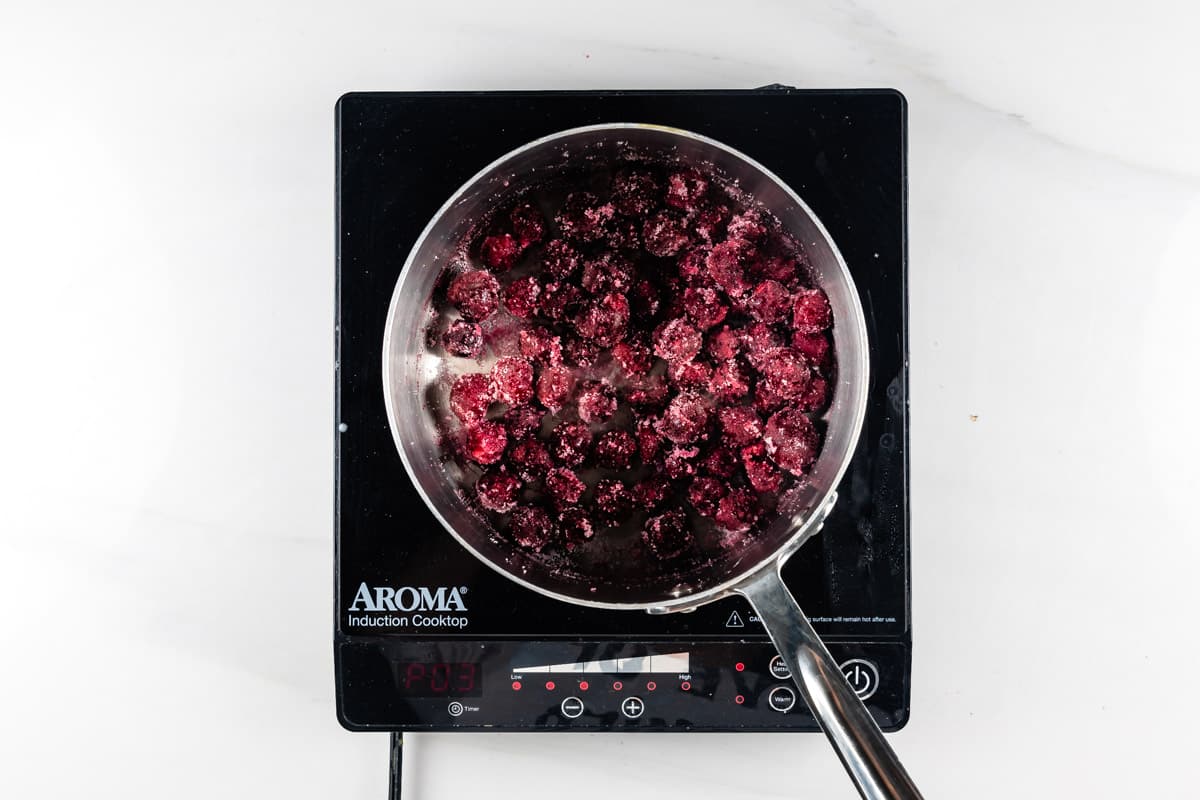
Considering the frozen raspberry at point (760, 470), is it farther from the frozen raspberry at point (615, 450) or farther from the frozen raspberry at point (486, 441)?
the frozen raspberry at point (486, 441)

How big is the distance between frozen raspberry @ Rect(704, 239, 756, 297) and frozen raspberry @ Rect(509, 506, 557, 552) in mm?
258

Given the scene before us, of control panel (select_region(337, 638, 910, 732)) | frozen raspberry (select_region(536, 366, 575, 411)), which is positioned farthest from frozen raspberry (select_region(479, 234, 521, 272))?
control panel (select_region(337, 638, 910, 732))

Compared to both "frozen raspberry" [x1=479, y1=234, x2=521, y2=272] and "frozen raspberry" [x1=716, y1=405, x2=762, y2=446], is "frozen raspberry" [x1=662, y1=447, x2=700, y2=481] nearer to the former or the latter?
"frozen raspberry" [x1=716, y1=405, x2=762, y2=446]

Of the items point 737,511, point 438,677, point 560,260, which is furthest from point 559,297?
point 438,677

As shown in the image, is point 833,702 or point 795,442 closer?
point 833,702

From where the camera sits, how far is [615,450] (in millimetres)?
809

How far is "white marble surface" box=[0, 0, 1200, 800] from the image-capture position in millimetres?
857

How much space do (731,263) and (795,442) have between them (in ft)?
0.55

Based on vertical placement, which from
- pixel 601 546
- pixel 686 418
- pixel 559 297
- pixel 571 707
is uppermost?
pixel 559 297
